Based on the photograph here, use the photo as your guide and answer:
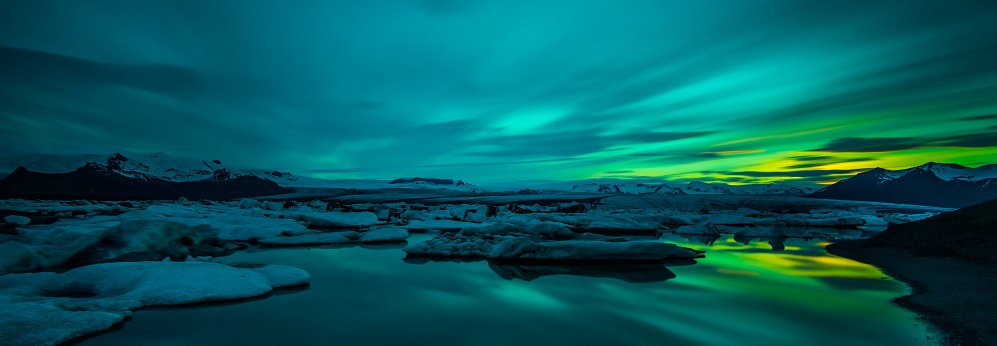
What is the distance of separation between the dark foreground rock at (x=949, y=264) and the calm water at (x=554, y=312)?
393mm

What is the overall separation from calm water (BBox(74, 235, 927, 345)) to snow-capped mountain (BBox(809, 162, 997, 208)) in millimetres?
191249

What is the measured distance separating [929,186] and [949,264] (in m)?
253

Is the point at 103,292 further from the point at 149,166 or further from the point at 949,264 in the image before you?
the point at 149,166

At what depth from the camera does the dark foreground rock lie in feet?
17.1

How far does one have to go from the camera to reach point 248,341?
457 cm

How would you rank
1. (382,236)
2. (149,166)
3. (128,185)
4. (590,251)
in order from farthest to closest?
Answer: (149,166) → (128,185) → (382,236) → (590,251)

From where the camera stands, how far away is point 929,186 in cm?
18600

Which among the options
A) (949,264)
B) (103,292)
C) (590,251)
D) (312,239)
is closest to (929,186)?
(949,264)

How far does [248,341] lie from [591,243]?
881 cm

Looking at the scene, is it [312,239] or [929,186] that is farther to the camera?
[929,186]

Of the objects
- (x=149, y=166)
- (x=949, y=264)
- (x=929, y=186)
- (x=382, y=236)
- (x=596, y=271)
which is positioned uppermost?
(x=149, y=166)

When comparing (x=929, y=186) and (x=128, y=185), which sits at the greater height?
(x=929, y=186)

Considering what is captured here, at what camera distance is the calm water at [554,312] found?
4.85m

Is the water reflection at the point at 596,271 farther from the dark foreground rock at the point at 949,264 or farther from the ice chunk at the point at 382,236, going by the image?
the ice chunk at the point at 382,236
